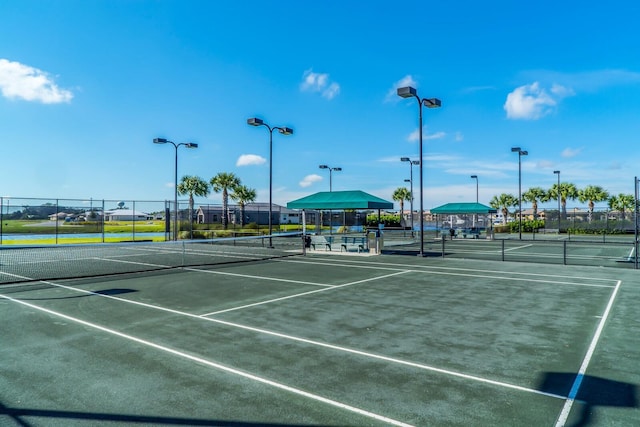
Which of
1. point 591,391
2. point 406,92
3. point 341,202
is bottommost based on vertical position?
point 591,391

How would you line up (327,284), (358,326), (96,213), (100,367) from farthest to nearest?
(96,213)
(327,284)
(358,326)
(100,367)

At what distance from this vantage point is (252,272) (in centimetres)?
1634

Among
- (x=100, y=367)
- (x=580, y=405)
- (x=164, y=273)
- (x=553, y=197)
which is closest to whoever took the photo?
(x=580, y=405)

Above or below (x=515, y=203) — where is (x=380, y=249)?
below

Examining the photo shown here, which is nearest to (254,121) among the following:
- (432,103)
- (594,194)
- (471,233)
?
(432,103)

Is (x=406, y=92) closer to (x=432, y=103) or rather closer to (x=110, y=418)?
(x=432, y=103)

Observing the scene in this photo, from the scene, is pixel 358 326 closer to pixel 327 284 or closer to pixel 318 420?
pixel 318 420

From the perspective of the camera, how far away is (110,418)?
4.46 m

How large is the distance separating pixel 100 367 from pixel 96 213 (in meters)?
36.2

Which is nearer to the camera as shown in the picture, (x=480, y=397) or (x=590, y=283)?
(x=480, y=397)

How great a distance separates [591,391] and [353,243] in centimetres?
1886

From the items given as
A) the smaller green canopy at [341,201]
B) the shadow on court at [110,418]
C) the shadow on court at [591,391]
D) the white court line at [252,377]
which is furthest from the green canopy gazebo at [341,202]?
the shadow on court at [110,418]

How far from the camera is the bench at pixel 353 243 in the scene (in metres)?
23.7

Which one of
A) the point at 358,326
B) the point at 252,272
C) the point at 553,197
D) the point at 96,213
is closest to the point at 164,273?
the point at 252,272
